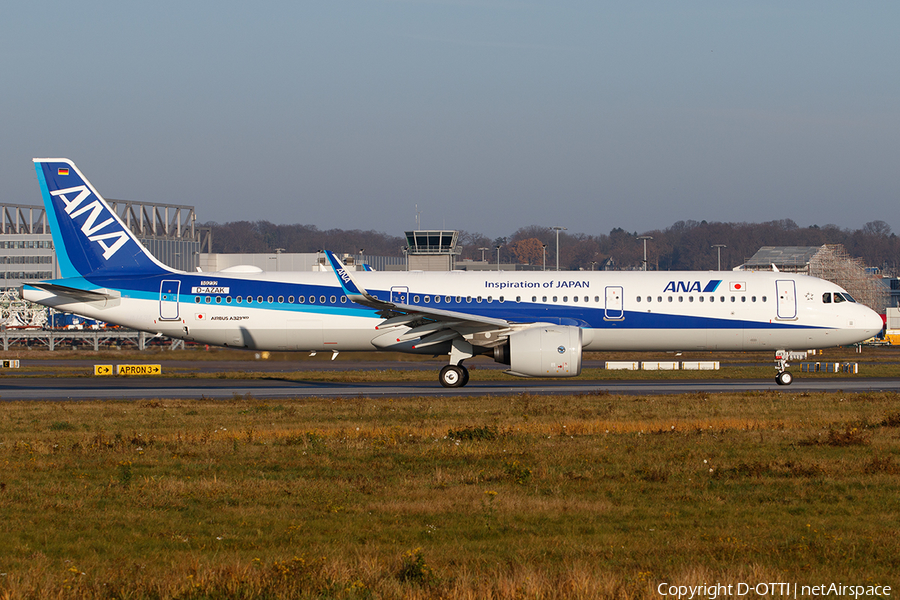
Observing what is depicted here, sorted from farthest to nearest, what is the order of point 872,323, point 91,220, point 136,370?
point 136,370 → point 91,220 → point 872,323

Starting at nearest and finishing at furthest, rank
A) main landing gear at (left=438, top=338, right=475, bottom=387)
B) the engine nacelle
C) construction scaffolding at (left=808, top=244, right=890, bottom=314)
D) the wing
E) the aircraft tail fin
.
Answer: the engine nacelle
the wing
main landing gear at (left=438, top=338, right=475, bottom=387)
the aircraft tail fin
construction scaffolding at (left=808, top=244, right=890, bottom=314)

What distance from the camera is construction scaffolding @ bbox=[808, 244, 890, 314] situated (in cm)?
11625

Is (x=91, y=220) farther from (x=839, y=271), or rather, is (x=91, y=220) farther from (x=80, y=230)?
(x=839, y=271)

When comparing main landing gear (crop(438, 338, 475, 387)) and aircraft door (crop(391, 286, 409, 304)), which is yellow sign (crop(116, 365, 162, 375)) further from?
main landing gear (crop(438, 338, 475, 387))

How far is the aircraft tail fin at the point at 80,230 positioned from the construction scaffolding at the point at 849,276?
101 metres

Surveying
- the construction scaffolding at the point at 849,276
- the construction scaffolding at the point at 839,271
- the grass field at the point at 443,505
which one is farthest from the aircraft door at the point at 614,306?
the construction scaffolding at the point at 849,276

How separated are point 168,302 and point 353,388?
8.26m

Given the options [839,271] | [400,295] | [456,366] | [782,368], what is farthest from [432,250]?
[782,368]

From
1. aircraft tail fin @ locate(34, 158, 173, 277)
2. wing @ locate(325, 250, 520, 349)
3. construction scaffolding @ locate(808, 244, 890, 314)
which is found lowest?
wing @ locate(325, 250, 520, 349)

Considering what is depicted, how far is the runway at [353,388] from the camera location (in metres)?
31.3

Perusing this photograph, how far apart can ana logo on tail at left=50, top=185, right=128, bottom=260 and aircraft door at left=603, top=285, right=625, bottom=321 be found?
19.8 m

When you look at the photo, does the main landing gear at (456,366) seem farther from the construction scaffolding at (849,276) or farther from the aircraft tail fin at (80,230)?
the construction scaffolding at (849,276)

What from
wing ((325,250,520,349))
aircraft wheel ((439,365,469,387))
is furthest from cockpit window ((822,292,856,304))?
aircraft wheel ((439,365,469,387))

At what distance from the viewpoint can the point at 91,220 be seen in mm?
35344
